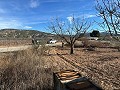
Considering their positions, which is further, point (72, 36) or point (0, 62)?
point (72, 36)

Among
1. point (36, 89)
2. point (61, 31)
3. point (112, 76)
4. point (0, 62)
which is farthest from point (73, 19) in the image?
point (36, 89)

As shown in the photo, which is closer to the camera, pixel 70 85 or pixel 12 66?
pixel 70 85

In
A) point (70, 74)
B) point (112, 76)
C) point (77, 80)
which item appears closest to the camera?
point (77, 80)

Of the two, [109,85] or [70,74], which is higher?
[70,74]

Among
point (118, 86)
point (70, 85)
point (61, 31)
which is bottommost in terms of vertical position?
point (118, 86)

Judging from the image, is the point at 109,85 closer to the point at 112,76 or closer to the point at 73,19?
the point at 112,76

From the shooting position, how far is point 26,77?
33.7 ft

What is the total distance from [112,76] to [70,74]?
17.1 feet

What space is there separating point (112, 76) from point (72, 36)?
680 inches

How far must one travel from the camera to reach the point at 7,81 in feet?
32.4

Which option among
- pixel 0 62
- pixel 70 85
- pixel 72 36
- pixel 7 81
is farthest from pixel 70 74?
pixel 72 36

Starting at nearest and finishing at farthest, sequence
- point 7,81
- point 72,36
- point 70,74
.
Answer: point 70,74, point 7,81, point 72,36

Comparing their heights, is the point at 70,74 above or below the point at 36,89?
above

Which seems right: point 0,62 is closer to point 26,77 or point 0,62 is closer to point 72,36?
point 26,77
